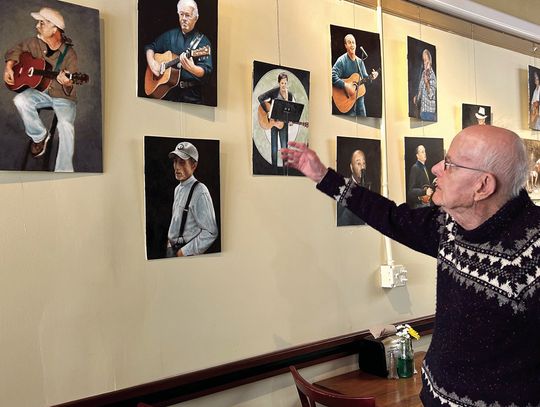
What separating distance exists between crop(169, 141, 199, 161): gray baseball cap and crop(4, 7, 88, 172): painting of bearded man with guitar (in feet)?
1.34

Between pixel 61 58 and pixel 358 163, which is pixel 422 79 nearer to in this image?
pixel 358 163

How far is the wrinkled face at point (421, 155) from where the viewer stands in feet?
10.0

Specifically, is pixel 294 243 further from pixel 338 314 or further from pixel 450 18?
pixel 450 18

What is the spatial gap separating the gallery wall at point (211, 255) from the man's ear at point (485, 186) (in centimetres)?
108

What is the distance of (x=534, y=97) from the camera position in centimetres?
386

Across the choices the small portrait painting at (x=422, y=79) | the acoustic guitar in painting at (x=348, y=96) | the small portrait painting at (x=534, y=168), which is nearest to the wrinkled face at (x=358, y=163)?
the acoustic guitar in painting at (x=348, y=96)

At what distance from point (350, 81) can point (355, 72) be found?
0.07 metres

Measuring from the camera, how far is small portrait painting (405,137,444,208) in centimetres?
302

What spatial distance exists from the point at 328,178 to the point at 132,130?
0.78 meters

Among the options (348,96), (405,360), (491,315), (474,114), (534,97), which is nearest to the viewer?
(491,315)

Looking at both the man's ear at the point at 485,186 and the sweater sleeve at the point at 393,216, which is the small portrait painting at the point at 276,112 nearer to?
the sweater sleeve at the point at 393,216

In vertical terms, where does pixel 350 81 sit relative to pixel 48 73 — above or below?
above

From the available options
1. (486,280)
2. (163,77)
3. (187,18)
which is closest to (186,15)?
(187,18)

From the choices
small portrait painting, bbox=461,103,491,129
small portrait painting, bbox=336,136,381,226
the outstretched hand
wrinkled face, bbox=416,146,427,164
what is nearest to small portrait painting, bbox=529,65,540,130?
small portrait painting, bbox=461,103,491,129
